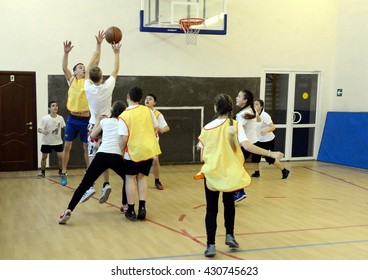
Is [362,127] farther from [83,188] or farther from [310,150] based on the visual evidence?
[83,188]

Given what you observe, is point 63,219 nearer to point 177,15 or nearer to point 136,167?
point 136,167

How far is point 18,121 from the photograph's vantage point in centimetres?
1005

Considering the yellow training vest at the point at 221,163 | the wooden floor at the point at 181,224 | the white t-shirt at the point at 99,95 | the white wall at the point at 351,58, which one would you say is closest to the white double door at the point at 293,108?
the white wall at the point at 351,58

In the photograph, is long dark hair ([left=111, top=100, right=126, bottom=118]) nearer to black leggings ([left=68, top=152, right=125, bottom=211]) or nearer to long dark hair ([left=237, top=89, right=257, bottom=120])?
black leggings ([left=68, top=152, right=125, bottom=211])

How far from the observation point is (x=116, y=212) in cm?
657

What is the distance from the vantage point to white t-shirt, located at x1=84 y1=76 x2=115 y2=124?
6.61m

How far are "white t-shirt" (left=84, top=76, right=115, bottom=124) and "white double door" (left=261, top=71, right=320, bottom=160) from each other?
19.5 ft

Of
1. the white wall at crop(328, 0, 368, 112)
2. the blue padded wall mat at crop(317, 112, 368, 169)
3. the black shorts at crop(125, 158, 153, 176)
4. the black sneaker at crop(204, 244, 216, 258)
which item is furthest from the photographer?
the white wall at crop(328, 0, 368, 112)

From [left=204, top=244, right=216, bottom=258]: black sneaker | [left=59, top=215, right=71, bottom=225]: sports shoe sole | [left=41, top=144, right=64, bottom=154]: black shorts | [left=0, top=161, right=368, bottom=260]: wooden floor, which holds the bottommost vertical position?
[left=0, top=161, right=368, bottom=260]: wooden floor

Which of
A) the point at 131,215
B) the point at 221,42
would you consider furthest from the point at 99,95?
the point at 221,42

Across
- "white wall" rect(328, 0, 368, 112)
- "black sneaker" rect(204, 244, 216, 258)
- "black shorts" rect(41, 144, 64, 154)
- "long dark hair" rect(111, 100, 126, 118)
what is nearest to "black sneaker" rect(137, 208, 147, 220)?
"long dark hair" rect(111, 100, 126, 118)

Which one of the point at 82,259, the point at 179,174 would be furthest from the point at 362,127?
the point at 82,259
